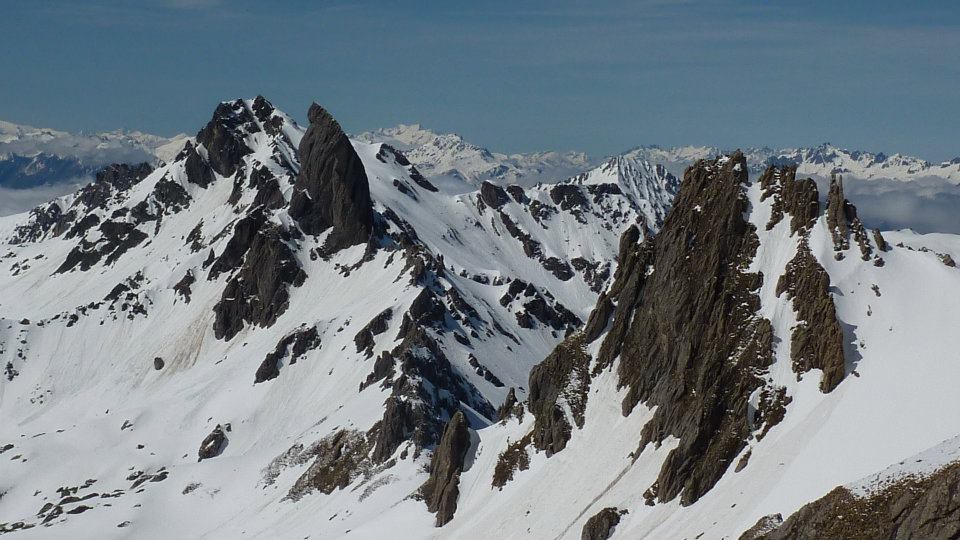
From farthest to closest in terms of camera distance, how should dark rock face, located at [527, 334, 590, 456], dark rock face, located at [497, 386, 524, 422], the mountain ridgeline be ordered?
dark rock face, located at [497, 386, 524, 422], dark rock face, located at [527, 334, 590, 456], the mountain ridgeline

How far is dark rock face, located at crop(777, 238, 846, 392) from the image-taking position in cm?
8862

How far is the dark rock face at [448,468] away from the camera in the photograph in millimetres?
115125

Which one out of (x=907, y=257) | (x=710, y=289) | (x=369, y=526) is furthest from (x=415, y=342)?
(x=907, y=257)

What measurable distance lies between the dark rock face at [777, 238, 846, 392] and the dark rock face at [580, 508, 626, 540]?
2271 centimetres

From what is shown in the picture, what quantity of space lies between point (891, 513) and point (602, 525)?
41.1 metres

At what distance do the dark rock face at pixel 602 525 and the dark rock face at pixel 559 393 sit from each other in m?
17.2

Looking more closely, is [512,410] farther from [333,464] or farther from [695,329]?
[333,464]

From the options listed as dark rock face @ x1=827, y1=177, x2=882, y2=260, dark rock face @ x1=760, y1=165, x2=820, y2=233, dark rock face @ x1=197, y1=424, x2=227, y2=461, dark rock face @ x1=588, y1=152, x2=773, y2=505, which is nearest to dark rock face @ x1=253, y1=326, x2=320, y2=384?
dark rock face @ x1=197, y1=424, x2=227, y2=461

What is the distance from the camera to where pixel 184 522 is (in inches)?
5689

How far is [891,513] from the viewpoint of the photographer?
51.1 m

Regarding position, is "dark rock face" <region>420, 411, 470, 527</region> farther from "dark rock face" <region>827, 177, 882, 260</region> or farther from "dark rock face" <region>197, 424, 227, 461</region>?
"dark rock face" <region>197, 424, 227, 461</region>

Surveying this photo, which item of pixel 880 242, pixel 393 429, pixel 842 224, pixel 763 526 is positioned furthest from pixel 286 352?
pixel 763 526

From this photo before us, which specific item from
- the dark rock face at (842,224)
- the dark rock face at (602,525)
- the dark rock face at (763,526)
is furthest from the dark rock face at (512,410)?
the dark rock face at (763,526)

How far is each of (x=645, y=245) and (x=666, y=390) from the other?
22.7 metres
